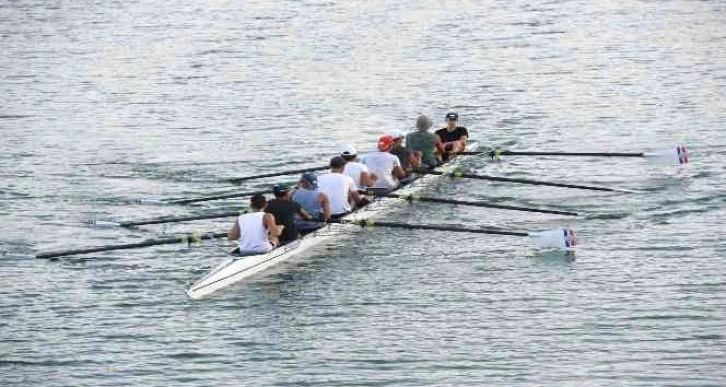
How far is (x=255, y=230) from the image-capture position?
26031mm

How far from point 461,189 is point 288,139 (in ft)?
25.3

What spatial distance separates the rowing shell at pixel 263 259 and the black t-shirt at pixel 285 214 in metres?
0.16

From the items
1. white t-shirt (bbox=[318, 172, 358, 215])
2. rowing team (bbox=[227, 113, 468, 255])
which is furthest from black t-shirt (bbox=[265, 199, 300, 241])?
white t-shirt (bbox=[318, 172, 358, 215])

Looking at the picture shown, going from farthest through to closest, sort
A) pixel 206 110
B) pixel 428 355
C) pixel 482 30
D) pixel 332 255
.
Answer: pixel 482 30 → pixel 206 110 → pixel 332 255 → pixel 428 355

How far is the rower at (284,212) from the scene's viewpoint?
26.8m

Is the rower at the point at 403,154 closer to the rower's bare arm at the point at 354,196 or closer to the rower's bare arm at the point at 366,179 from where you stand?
the rower's bare arm at the point at 366,179

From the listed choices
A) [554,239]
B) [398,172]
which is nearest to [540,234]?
[554,239]

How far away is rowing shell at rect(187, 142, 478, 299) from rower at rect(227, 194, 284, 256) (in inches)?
6.3

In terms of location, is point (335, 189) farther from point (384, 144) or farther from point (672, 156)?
point (672, 156)

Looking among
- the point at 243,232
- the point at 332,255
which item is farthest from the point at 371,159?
the point at 243,232

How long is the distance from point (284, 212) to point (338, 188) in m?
1.97

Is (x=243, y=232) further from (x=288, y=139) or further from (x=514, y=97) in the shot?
(x=514, y=97)

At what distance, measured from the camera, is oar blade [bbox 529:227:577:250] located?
2755 centimetres

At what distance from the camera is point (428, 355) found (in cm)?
2292
